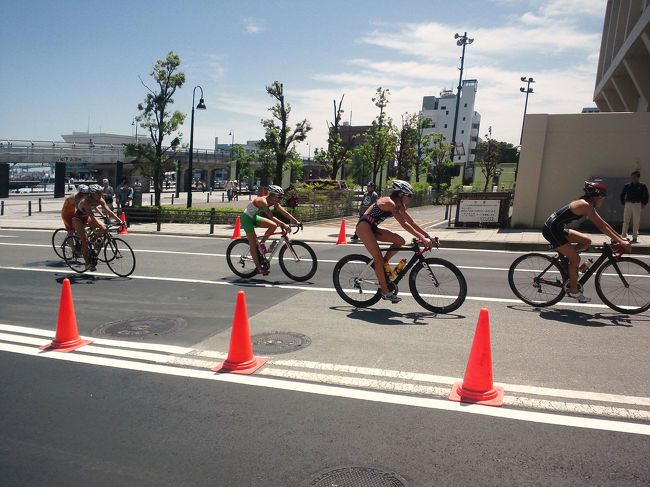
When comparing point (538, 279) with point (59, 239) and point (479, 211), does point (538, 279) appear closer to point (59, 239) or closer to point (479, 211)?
point (59, 239)

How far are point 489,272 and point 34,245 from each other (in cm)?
1325

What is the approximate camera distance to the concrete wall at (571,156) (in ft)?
55.6

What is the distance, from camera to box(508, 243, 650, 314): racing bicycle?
7074 mm

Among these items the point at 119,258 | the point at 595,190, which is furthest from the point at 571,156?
the point at 119,258

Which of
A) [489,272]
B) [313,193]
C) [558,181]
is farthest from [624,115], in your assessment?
[313,193]

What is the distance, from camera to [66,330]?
5.78 m

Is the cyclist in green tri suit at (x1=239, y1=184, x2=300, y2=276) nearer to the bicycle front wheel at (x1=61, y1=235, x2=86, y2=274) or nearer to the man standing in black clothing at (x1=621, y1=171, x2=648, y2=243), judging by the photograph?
the bicycle front wheel at (x1=61, y1=235, x2=86, y2=274)

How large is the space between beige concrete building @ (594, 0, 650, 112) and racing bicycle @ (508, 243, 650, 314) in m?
16.7

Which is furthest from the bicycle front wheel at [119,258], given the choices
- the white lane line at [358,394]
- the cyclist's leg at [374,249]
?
the cyclist's leg at [374,249]

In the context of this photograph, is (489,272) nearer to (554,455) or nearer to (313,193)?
(554,455)

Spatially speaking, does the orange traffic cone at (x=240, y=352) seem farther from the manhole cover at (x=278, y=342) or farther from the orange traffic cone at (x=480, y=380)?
the orange traffic cone at (x=480, y=380)

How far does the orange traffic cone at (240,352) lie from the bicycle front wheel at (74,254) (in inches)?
265

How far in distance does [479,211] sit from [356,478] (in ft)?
56.2

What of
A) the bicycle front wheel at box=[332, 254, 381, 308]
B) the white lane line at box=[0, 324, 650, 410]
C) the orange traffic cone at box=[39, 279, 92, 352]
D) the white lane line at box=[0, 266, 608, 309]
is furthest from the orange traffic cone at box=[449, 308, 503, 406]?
the orange traffic cone at box=[39, 279, 92, 352]
